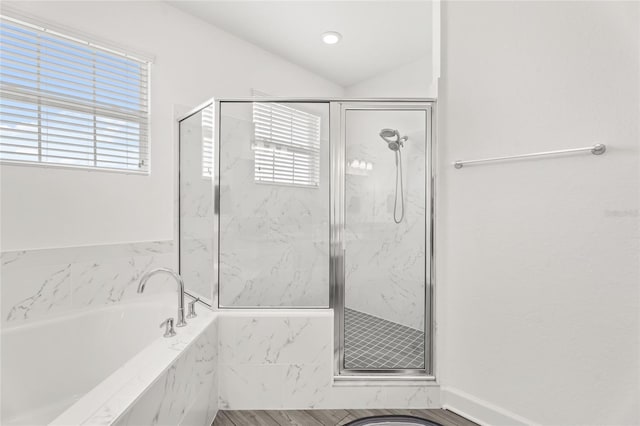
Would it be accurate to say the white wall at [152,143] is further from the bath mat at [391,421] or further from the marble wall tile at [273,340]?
the bath mat at [391,421]

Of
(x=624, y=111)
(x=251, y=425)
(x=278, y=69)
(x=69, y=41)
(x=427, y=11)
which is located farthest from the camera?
(x=278, y=69)

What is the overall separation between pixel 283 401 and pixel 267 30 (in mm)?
2758

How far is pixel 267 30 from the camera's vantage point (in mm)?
2531

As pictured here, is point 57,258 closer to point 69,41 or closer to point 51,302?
point 51,302

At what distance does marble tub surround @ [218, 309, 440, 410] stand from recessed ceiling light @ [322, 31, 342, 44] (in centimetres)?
231

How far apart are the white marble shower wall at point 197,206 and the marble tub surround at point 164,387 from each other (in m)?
0.35

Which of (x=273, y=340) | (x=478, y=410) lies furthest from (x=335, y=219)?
(x=478, y=410)

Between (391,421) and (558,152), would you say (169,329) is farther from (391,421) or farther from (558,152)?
(558,152)

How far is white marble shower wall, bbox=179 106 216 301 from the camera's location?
1860 mm

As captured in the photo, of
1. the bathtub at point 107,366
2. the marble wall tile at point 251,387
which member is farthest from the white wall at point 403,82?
the bathtub at point 107,366

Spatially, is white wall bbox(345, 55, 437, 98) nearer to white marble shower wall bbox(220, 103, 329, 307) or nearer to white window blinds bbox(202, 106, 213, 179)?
white marble shower wall bbox(220, 103, 329, 307)

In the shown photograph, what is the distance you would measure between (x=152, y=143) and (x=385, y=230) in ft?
5.65

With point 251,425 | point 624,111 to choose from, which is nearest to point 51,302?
point 251,425

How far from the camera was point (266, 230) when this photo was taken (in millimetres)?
1857
